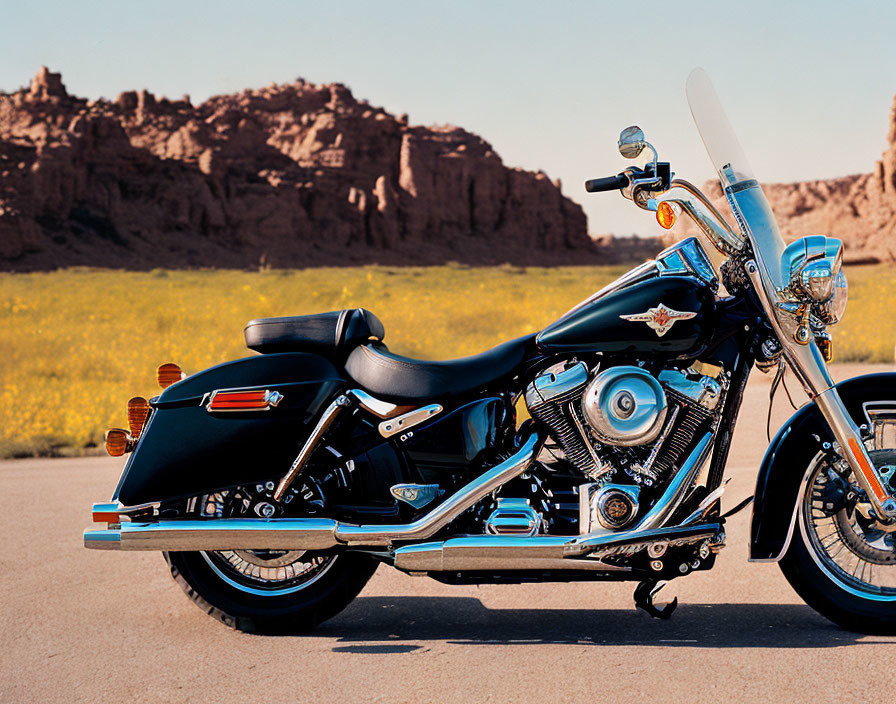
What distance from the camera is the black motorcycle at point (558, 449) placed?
12.0 feet

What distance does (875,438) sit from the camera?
387 centimetres

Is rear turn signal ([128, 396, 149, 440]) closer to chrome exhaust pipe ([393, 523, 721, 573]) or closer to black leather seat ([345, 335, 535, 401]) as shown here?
black leather seat ([345, 335, 535, 401])

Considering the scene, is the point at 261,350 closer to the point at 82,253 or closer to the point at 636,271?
the point at 636,271

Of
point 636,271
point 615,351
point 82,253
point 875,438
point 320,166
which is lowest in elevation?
point 875,438

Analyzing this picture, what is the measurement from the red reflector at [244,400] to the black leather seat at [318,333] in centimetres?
24

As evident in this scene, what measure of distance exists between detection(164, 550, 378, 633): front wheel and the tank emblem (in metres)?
1.53

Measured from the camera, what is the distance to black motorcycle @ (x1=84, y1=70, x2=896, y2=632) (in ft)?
12.0

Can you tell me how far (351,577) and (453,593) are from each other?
0.78 metres

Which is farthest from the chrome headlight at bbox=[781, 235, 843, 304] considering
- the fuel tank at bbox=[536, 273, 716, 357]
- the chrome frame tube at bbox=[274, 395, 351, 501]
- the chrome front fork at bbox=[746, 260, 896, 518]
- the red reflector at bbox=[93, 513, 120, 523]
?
the red reflector at bbox=[93, 513, 120, 523]

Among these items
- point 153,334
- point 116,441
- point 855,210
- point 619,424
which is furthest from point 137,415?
point 855,210

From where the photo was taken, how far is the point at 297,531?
12.4 ft

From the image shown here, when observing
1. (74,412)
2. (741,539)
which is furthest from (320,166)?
(741,539)

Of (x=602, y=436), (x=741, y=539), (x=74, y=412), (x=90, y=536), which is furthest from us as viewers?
(x=74, y=412)

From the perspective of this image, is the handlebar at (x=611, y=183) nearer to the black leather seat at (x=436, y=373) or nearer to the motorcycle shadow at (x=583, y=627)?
the black leather seat at (x=436, y=373)
